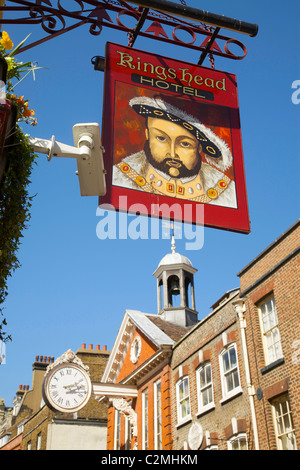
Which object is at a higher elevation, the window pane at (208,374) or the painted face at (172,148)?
the window pane at (208,374)

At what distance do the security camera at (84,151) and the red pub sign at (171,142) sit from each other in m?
1.93

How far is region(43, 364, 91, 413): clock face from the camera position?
22.5 meters

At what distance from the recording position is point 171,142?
7.70 meters

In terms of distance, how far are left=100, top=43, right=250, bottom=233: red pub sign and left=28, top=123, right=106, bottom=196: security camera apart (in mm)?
1934

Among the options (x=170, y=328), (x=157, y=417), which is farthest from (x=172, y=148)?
(x=170, y=328)

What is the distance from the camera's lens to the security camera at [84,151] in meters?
4.68

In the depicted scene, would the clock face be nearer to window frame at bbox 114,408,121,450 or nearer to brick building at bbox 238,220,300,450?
window frame at bbox 114,408,121,450

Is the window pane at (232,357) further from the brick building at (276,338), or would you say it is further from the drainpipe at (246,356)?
the brick building at (276,338)

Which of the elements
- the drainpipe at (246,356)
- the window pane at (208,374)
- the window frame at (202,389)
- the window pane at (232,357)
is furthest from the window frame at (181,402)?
the drainpipe at (246,356)

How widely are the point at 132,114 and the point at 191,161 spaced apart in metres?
1.11

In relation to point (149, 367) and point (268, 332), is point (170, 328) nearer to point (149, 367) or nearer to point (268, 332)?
point (149, 367)

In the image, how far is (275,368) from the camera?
15703 millimetres

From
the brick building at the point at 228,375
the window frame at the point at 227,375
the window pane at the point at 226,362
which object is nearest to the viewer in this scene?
the brick building at the point at 228,375

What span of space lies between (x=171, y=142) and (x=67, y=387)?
17956mm
